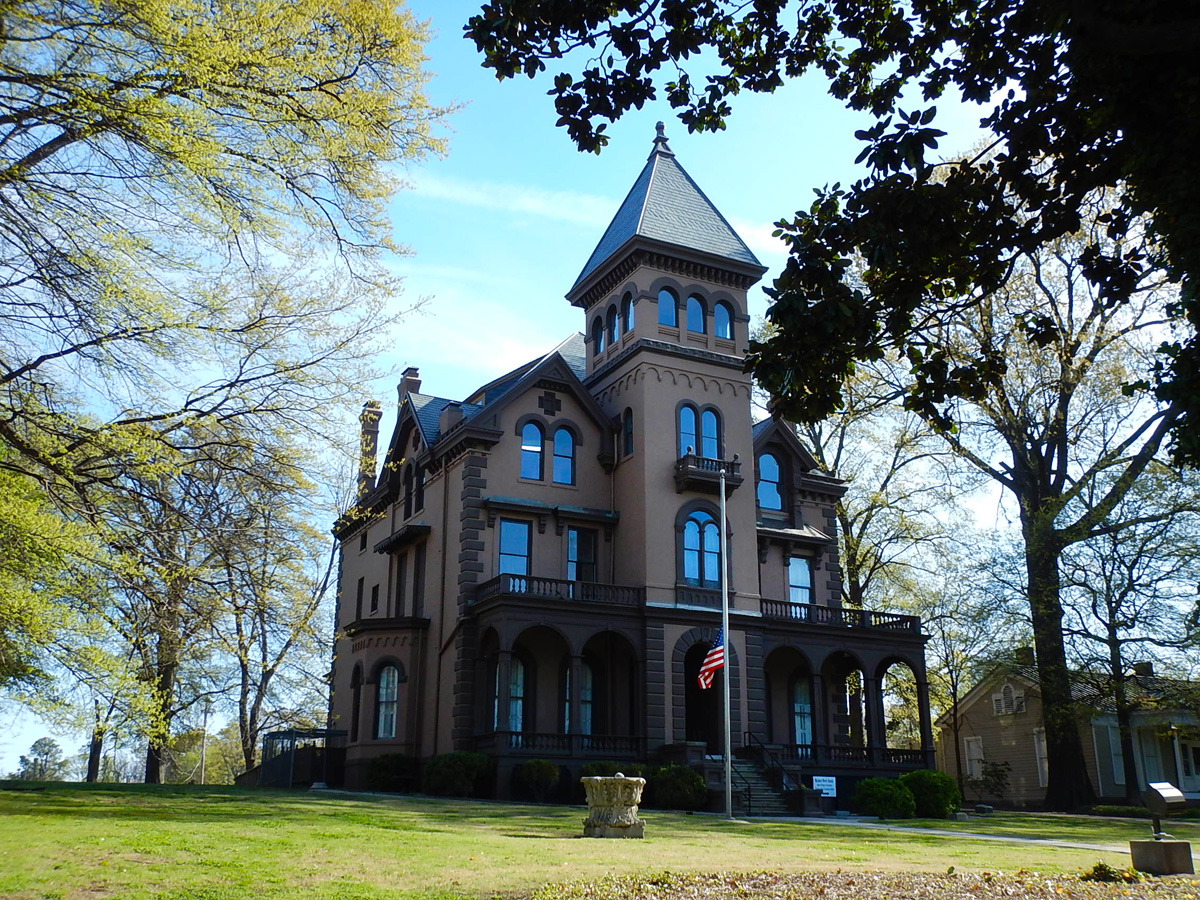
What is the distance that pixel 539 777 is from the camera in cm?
2720

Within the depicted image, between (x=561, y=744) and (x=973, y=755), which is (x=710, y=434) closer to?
(x=561, y=744)

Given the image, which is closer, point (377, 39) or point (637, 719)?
point (377, 39)

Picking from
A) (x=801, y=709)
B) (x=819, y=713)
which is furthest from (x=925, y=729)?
(x=801, y=709)

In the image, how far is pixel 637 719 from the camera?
30.5 metres

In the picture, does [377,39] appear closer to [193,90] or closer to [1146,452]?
[193,90]

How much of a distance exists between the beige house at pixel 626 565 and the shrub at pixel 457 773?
A: 23.7 inches

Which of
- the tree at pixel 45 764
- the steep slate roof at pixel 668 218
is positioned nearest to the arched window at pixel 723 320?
the steep slate roof at pixel 668 218

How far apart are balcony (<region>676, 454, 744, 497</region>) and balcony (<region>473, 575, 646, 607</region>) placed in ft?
12.2

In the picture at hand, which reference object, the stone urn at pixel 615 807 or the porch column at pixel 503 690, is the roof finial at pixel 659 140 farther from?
the stone urn at pixel 615 807

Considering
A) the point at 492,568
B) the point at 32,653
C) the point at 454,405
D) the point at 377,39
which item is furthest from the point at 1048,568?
the point at 32,653

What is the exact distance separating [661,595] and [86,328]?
71.6ft

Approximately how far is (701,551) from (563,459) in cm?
523

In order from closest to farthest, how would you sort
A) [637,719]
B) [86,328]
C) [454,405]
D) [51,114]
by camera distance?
[51,114], [86,328], [637,719], [454,405]

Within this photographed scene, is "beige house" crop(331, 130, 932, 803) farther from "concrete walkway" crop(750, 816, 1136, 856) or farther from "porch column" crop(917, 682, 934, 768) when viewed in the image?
"concrete walkway" crop(750, 816, 1136, 856)
